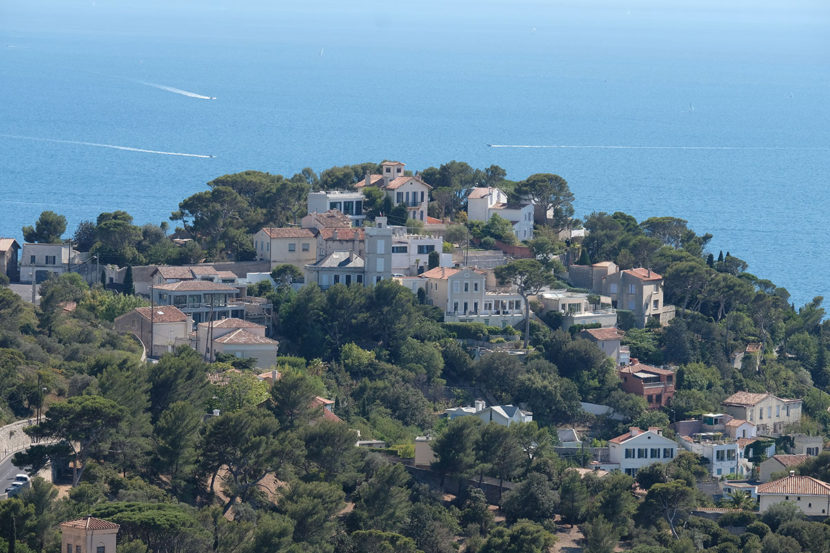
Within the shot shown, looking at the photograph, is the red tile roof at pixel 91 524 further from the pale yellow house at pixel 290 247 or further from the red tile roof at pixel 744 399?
the red tile roof at pixel 744 399

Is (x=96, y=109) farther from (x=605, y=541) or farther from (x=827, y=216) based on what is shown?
(x=605, y=541)

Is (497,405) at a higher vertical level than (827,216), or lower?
lower

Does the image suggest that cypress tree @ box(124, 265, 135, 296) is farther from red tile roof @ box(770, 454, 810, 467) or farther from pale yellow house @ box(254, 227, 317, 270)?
red tile roof @ box(770, 454, 810, 467)

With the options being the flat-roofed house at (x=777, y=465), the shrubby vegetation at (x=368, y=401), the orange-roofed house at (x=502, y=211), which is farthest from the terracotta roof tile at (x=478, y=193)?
the flat-roofed house at (x=777, y=465)

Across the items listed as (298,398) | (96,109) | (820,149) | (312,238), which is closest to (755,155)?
(820,149)

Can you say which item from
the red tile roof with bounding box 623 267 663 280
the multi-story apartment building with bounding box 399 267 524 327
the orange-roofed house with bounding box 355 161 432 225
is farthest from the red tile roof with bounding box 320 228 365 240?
the red tile roof with bounding box 623 267 663 280
